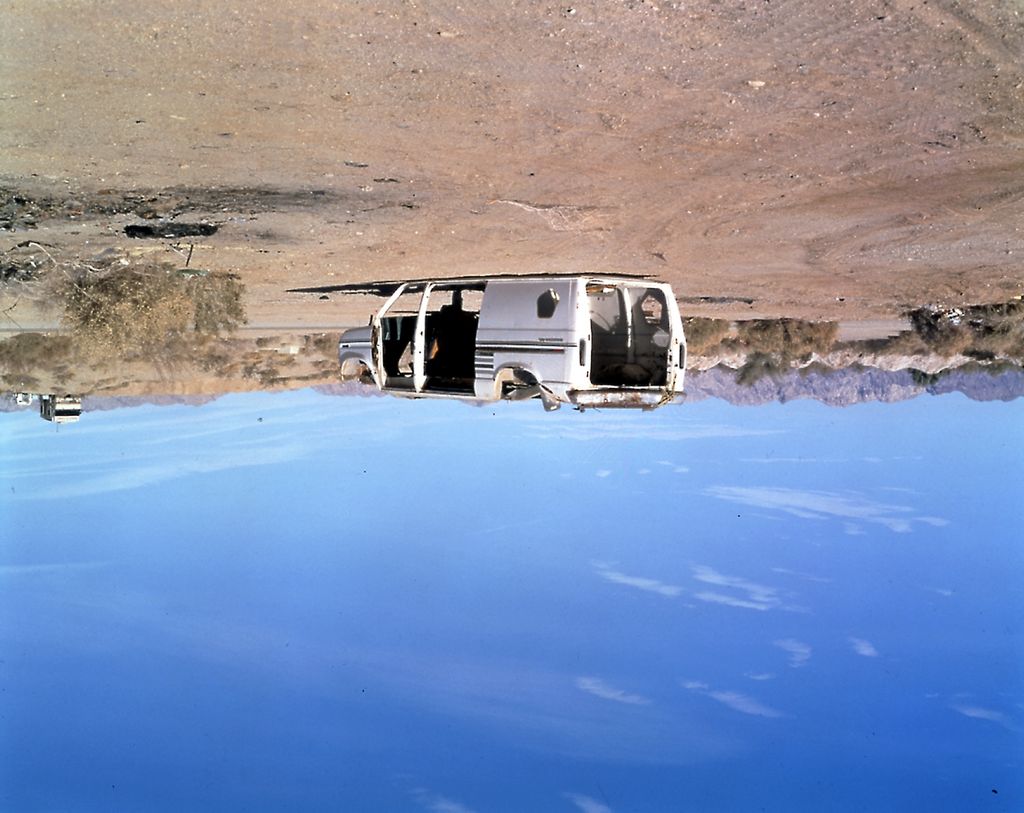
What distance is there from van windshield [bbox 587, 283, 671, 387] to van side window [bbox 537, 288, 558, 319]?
1281 mm

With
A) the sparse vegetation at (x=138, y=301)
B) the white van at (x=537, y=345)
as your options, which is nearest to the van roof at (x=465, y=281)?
the white van at (x=537, y=345)

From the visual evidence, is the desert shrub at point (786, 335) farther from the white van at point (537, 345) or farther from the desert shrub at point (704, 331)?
the white van at point (537, 345)

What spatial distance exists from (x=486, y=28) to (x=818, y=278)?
33.7 ft

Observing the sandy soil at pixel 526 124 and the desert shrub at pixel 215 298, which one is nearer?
the sandy soil at pixel 526 124

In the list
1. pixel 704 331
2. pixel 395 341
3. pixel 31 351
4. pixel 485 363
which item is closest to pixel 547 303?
pixel 485 363

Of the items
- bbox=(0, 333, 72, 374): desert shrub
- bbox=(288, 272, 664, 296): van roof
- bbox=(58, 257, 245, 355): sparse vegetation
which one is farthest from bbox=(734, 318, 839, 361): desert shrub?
bbox=(0, 333, 72, 374): desert shrub

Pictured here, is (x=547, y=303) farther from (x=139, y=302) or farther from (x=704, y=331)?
(x=704, y=331)

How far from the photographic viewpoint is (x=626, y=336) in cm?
1270

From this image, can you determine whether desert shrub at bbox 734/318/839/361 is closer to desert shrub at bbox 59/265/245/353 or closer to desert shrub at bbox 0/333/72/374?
desert shrub at bbox 59/265/245/353

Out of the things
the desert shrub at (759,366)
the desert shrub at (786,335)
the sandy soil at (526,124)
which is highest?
the sandy soil at (526,124)

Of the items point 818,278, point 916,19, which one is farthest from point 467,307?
point 916,19

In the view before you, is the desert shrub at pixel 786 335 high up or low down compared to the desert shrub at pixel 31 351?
up

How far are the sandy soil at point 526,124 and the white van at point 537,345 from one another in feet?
6.05

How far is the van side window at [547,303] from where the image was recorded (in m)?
11.2
